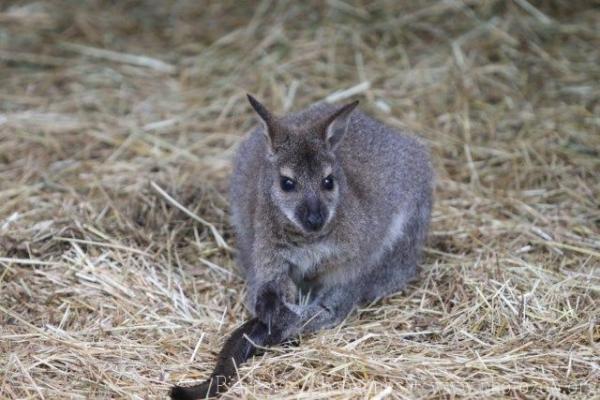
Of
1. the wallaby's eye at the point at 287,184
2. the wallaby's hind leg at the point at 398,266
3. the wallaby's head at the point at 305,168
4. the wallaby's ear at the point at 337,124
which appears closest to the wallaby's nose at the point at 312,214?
the wallaby's head at the point at 305,168

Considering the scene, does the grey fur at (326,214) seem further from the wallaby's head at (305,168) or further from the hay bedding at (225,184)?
the hay bedding at (225,184)

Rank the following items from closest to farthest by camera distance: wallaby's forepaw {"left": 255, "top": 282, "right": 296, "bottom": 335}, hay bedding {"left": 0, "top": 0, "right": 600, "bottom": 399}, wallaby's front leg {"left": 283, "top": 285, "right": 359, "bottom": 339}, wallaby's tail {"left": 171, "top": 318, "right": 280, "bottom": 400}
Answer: wallaby's tail {"left": 171, "top": 318, "right": 280, "bottom": 400}, hay bedding {"left": 0, "top": 0, "right": 600, "bottom": 399}, wallaby's forepaw {"left": 255, "top": 282, "right": 296, "bottom": 335}, wallaby's front leg {"left": 283, "top": 285, "right": 359, "bottom": 339}

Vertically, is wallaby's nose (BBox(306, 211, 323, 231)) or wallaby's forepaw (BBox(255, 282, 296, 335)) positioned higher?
wallaby's nose (BBox(306, 211, 323, 231))

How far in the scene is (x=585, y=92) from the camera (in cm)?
742

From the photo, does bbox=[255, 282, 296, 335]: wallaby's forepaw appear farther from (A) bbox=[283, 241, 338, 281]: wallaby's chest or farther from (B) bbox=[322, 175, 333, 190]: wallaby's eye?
(B) bbox=[322, 175, 333, 190]: wallaby's eye

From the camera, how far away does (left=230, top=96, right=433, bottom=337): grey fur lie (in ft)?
15.9

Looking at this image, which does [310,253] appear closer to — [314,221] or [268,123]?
[314,221]

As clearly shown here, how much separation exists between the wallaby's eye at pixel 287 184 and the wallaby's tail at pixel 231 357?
71 centimetres

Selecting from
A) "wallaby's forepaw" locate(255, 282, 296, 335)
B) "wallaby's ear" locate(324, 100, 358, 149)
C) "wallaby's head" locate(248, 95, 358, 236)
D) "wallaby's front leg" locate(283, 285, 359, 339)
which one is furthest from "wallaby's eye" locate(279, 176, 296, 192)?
"wallaby's front leg" locate(283, 285, 359, 339)

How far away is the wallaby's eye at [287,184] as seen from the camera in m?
4.83

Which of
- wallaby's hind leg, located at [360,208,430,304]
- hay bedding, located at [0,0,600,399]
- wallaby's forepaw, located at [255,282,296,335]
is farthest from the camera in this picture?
wallaby's hind leg, located at [360,208,430,304]

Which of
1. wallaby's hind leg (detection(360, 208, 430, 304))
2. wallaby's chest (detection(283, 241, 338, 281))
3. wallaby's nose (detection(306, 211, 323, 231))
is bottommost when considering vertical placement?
wallaby's hind leg (detection(360, 208, 430, 304))

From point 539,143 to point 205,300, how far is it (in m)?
3.00

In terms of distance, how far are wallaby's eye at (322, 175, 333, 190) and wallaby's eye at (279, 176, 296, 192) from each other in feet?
0.53
